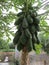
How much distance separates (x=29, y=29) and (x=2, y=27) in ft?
5.32

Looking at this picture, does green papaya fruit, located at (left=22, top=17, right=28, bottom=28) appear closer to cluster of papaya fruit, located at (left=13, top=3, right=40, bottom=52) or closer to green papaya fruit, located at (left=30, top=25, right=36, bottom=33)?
cluster of papaya fruit, located at (left=13, top=3, right=40, bottom=52)

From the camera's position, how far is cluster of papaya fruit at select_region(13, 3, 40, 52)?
7.80 metres

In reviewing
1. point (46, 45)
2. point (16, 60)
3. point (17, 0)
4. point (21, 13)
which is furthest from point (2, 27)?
point (16, 60)

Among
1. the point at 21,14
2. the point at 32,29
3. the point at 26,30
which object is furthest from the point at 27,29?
the point at 21,14

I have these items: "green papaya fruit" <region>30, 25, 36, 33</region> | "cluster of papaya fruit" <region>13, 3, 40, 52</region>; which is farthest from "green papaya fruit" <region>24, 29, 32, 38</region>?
"green papaya fruit" <region>30, 25, 36, 33</region>

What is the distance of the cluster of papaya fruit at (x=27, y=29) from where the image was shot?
7.80 metres

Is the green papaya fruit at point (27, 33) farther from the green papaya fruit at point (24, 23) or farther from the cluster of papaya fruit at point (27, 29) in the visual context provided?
the green papaya fruit at point (24, 23)

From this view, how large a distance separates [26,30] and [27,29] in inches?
2.1

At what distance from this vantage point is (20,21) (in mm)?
8062

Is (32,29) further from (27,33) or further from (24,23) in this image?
(24,23)

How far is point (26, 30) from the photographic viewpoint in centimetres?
789

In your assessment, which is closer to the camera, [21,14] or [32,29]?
[32,29]

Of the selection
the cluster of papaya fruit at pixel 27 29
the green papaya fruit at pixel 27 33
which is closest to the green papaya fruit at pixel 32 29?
the cluster of papaya fruit at pixel 27 29

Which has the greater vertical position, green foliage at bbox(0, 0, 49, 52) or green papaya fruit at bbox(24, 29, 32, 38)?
green foliage at bbox(0, 0, 49, 52)
